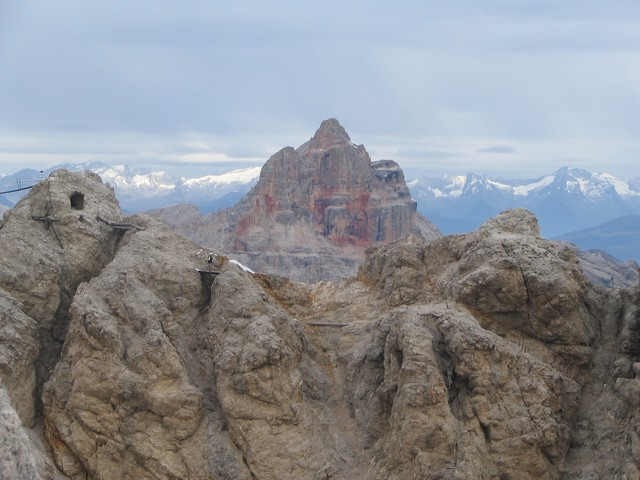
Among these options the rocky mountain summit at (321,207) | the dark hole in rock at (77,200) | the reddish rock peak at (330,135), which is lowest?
the rocky mountain summit at (321,207)

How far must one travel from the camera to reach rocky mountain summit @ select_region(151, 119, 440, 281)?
118312mm

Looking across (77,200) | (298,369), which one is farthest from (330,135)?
(298,369)

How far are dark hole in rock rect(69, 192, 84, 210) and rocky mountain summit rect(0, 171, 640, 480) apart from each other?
0.95 metres

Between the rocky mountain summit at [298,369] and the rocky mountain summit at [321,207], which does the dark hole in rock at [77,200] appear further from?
the rocky mountain summit at [321,207]

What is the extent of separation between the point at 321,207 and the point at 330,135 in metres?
11.9

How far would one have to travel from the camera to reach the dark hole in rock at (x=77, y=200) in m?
24.7

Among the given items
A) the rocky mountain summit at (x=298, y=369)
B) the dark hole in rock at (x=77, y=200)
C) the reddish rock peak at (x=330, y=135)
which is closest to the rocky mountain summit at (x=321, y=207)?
the reddish rock peak at (x=330, y=135)

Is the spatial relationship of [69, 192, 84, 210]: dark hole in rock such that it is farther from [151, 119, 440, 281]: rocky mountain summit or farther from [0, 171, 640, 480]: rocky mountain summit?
[151, 119, 440, 281]: rocky mountain summit

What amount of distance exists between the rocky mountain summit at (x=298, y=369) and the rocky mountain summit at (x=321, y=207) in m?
92.8

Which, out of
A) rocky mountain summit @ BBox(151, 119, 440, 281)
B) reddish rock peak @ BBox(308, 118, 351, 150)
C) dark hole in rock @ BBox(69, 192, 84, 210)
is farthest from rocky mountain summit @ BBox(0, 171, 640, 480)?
reddish rock peak @ BBox(308, 118, 351, 150)

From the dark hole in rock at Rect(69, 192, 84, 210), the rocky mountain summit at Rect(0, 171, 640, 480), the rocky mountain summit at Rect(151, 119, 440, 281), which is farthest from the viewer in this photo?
the rocky mountain summit at Rect(151, 119, 440, 281)

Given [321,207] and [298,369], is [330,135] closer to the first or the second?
[321,207]

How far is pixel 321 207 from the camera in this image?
12244cm

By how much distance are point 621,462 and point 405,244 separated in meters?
10.1
